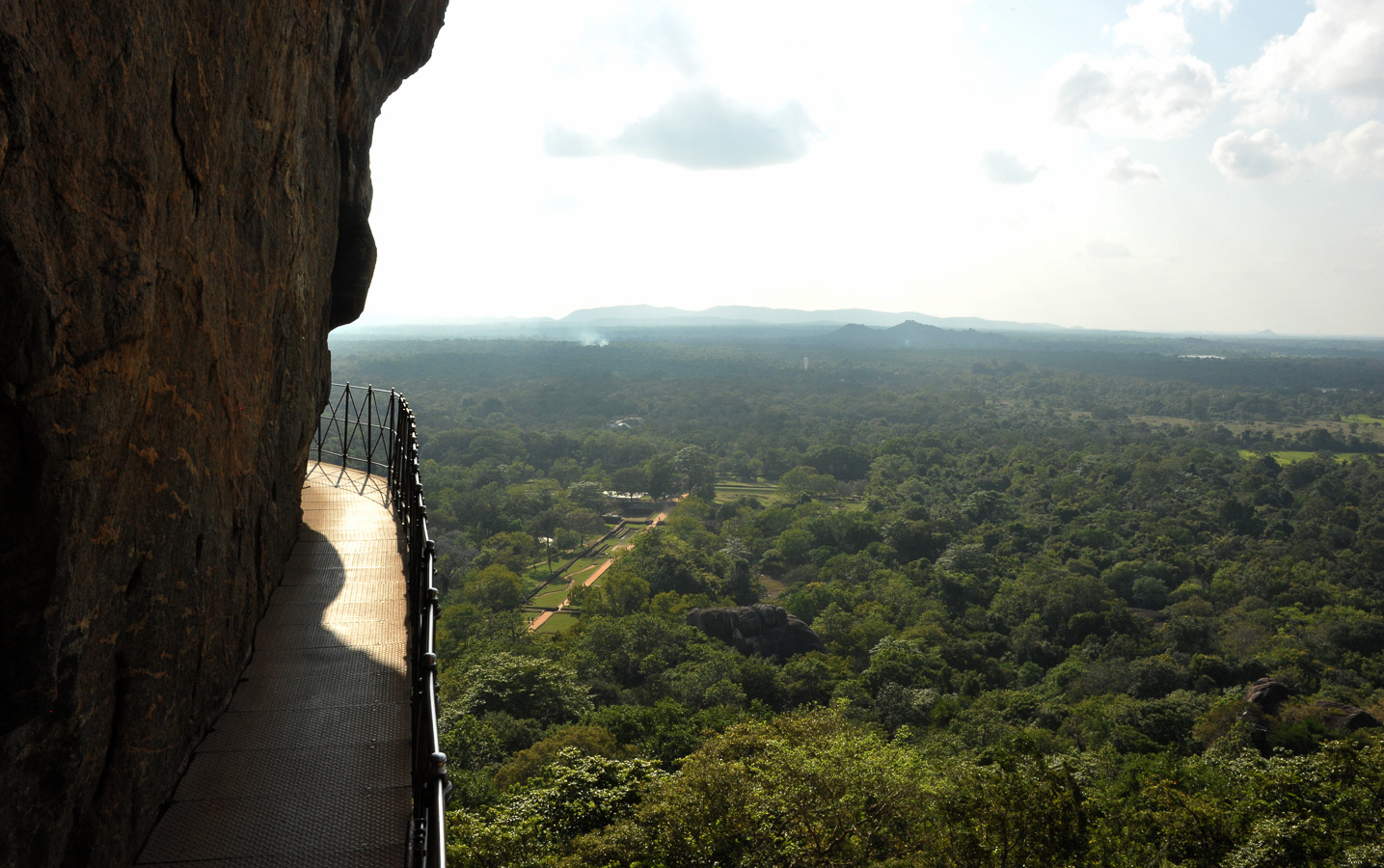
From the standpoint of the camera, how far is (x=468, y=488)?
7731 cm

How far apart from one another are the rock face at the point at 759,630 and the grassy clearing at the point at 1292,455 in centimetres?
7685

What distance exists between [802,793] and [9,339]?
1549 cm

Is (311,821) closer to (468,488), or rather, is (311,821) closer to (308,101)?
(308,101)

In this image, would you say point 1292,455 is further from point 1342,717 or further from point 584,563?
point 584,563

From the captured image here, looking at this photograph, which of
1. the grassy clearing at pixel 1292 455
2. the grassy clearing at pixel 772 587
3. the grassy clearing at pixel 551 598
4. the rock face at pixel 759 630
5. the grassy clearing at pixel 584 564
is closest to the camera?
the rock face at pixel 759 630

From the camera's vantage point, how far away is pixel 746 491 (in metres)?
92.1

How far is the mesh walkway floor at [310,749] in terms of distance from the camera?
3.62 metres

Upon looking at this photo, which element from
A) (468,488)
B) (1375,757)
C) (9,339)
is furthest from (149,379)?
(468,488)

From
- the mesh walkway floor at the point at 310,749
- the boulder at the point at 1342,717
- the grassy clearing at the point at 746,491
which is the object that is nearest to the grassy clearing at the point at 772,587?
the grassy clearing at the point at 746,491

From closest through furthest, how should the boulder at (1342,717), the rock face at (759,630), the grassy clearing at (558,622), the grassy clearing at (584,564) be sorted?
the boulder at (1342,717) < the rock face at (759,630) < the grassy clearing at (558,622) < the grassy clearing at (584,564)

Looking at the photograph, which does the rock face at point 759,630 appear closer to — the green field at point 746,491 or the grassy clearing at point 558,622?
the grassy clearing at point 558,622

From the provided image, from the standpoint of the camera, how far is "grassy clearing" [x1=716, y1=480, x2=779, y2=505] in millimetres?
86938

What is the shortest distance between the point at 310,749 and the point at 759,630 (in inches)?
1492

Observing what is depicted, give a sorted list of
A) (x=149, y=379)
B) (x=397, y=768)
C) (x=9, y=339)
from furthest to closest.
A: 1. (x=397, y=768)
2. (x=149, y=379)
3. (x=9, y=339)
